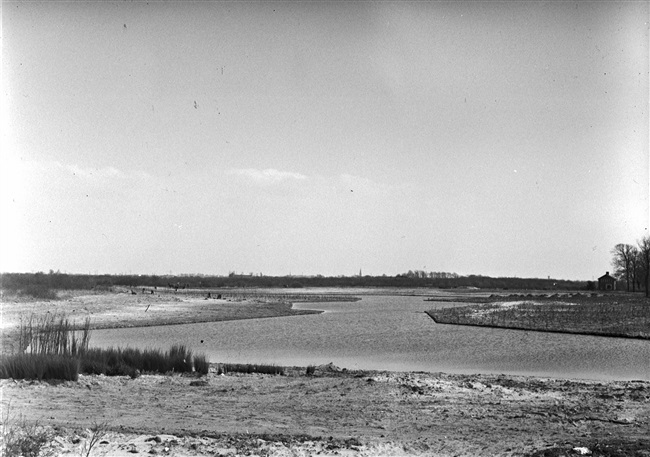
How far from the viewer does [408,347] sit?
2744 centimetres

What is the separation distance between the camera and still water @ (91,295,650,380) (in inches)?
847

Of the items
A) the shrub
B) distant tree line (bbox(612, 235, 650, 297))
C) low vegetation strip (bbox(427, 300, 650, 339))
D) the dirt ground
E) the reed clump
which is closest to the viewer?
the dirt ground

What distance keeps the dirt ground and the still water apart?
4.51 m

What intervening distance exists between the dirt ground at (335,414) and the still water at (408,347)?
451 centimetres

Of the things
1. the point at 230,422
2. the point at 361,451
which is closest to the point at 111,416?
the point at 230,422

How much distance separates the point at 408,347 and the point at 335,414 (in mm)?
15914

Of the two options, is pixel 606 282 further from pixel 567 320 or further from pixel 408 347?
pixel 408 347

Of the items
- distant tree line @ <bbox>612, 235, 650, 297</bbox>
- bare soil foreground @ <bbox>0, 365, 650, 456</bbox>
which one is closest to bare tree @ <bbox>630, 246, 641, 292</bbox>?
distant tree line @ <bbox>612, 235, 650, 297</bbox>

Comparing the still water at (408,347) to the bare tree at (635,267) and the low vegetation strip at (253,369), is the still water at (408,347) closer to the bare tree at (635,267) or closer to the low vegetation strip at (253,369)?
the low vegetation strip at (253,369)

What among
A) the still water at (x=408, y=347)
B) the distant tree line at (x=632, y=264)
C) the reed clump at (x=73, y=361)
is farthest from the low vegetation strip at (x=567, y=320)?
the distant tree line at (x=632, y=264)

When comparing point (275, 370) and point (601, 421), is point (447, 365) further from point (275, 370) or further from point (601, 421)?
point (601, 421)

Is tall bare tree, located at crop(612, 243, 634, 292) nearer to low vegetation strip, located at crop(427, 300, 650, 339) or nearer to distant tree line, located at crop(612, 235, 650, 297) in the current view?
distant tree line, located at crop(612, 235, 650, 297)

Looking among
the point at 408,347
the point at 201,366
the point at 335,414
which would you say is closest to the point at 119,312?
the point at 408,347

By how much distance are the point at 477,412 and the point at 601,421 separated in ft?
7.72
